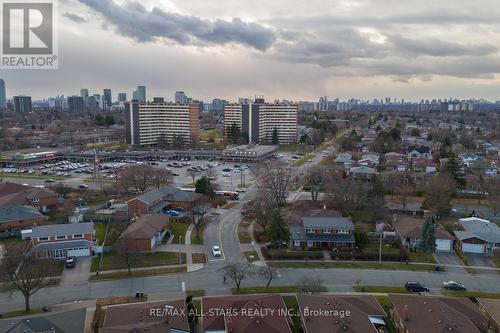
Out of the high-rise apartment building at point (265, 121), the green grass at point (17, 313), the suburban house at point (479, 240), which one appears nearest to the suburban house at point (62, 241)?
the green grass at point (17, 313)

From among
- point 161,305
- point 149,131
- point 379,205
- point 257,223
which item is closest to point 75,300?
point 161,305

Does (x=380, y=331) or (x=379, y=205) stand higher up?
(x=379, y=205)

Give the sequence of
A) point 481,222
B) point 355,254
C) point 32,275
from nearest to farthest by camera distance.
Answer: point 32,275
point 355,254
point 481,222

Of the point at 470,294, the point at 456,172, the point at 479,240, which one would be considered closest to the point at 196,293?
the point at 470,294

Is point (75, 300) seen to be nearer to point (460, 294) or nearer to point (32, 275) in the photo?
point (32, 275)

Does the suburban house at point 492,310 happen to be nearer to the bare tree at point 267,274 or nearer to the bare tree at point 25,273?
the bare tree at point 267,274

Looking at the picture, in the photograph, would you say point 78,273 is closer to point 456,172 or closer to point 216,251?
point 216,251
